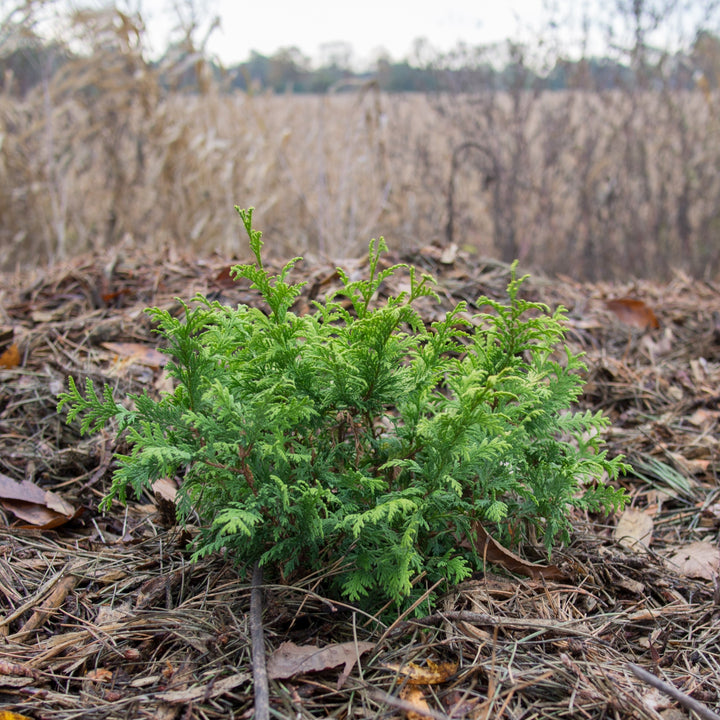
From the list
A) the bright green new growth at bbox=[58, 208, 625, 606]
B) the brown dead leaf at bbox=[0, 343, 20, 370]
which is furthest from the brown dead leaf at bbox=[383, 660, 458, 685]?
the brown dead leaf at bbox=[0, 343, 20, 370]

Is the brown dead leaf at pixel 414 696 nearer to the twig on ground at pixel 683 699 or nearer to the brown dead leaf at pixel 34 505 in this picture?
the twig on ground at pixel 683 699

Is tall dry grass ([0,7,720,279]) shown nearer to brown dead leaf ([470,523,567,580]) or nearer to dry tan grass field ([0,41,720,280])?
dry tan grass field ([0,41,720,280])

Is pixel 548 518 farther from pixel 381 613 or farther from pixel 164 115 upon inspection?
pixel 164 115

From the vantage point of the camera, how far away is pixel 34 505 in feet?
6.45

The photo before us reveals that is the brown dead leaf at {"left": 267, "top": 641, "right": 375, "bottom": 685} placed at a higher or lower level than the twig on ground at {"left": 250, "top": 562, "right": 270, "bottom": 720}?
lower

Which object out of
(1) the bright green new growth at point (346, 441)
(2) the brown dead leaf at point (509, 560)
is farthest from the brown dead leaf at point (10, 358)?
(2) the brown dead leaf at point (509, 560)

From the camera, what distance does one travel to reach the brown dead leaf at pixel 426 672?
1.28 m

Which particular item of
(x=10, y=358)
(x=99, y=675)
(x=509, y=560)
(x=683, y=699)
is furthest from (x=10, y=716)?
(x=10, y=358)

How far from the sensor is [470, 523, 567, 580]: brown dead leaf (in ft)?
5.31

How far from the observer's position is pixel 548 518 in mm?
1553

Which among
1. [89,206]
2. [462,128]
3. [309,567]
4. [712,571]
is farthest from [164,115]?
[712,571]

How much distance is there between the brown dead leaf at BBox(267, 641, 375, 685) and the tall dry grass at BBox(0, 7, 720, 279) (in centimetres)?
435

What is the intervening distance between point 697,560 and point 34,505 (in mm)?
2193

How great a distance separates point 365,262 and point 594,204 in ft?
15.6
